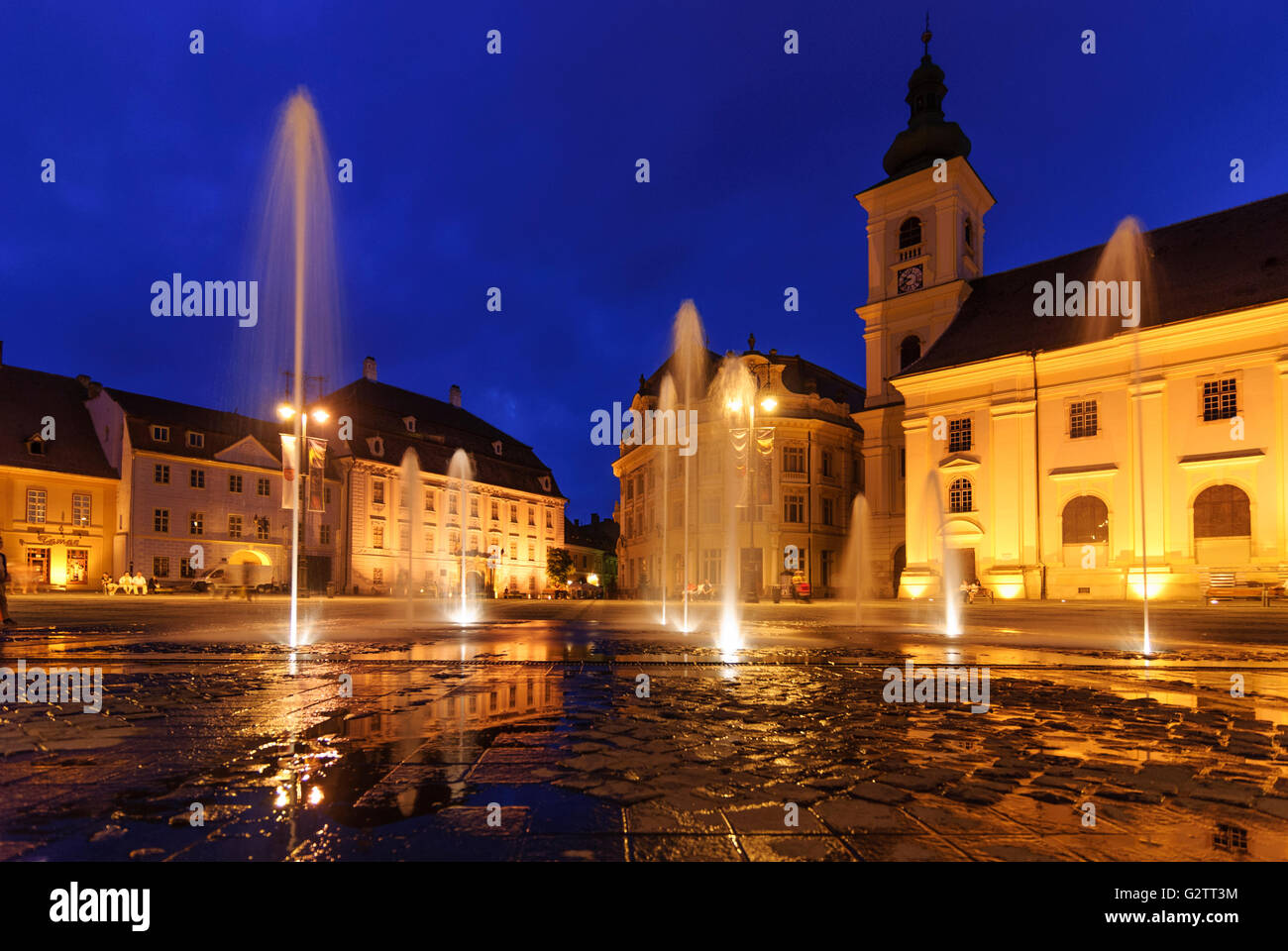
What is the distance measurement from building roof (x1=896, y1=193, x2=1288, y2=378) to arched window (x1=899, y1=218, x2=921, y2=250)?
13.9 ft

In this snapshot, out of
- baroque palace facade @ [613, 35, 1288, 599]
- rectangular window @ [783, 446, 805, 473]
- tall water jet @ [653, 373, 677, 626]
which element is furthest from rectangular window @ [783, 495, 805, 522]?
tall water jet @ [653, 373, 677, 626]

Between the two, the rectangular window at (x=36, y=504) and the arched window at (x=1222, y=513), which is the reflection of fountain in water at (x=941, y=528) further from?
the rectangular window at (x=36, y=504)

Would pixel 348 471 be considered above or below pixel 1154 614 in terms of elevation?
above

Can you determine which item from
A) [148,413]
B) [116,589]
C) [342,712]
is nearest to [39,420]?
[148,413]

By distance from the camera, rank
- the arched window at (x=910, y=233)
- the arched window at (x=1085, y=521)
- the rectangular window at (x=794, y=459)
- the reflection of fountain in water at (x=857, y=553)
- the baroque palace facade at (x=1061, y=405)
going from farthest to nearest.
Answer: the rectangular window at (x=794, y=459), the reflection of fountain in water at (x=857, y=553), the arched window at (x=910, y=233), the arched window at (x=1085, y=521), the baroque palace facade at (x=1061, y=405)

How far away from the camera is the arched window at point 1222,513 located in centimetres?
2973

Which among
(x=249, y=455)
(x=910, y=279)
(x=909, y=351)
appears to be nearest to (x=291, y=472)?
(x=909, y=351)

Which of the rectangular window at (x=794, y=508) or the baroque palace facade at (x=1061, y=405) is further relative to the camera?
the rectangular window at (x=794, y=508)

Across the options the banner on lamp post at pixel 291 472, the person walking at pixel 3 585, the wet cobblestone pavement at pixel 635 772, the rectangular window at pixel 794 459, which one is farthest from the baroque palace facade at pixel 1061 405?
the person walking at pixel 3 585

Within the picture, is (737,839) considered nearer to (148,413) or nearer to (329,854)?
(329,854)

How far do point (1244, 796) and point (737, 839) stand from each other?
2.45 meters

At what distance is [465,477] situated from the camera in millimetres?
62094

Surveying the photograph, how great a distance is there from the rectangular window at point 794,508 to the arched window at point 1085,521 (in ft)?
58.3

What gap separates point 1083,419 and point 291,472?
33792 mm
